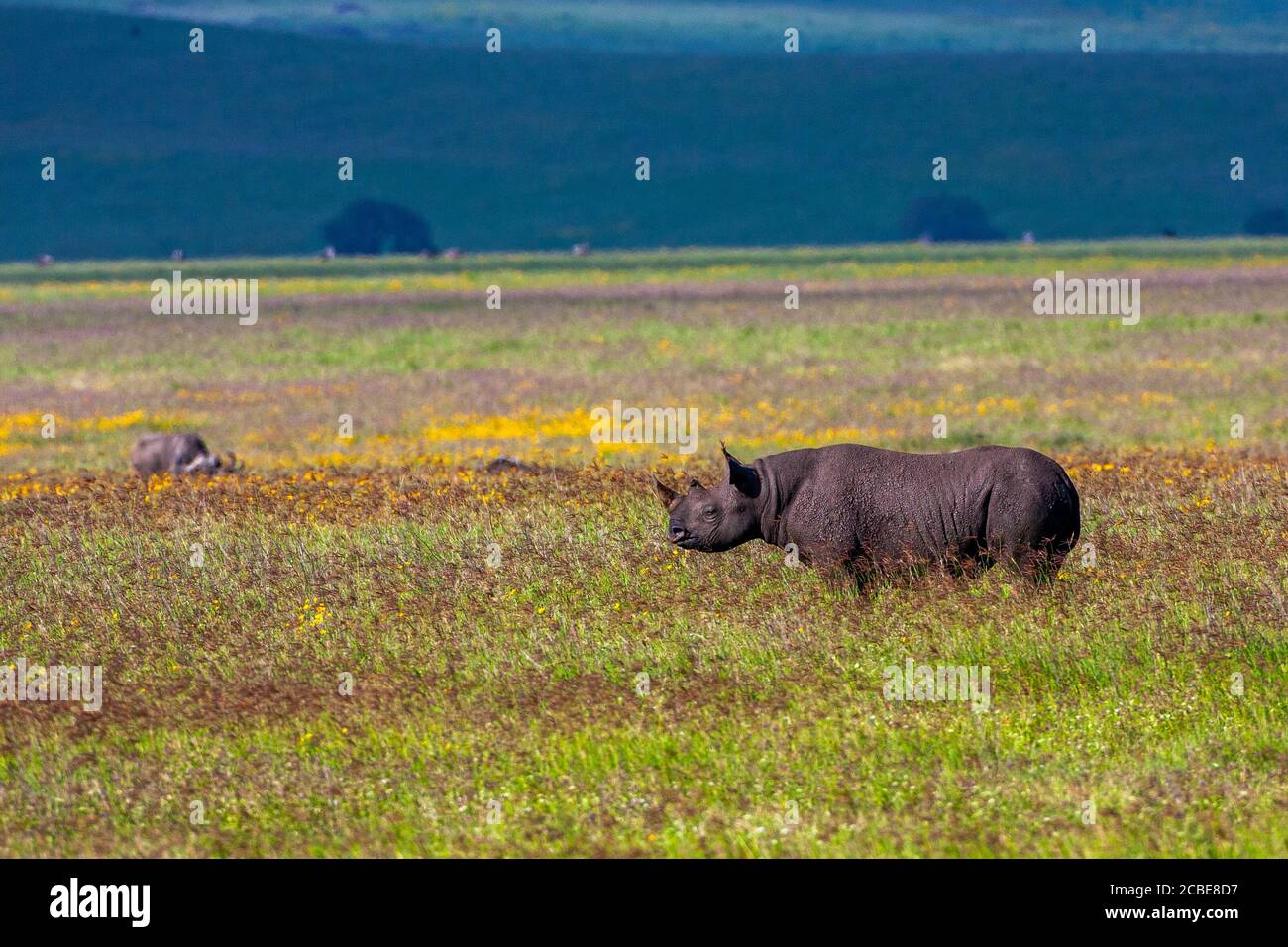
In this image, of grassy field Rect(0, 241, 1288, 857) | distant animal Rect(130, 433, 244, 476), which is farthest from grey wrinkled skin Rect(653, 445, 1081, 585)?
distant animal Rect(130, 433, 244, 476)

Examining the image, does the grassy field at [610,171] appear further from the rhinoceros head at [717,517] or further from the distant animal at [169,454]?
the rhinoceros head at [717,517]

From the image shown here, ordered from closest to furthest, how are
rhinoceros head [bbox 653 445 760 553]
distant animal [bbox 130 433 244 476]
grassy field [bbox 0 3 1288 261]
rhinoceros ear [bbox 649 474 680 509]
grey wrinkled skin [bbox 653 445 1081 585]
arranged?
grey wrinkled skin [bbox 653 445 1081 585]
rhinoceros ear [bbox 649 474 680 509]
rhinoceros head [bbox 653 445 760 553]
distant animal [bbox 130 433 244 476]
grassy field [bbox 0 3 1288 261]

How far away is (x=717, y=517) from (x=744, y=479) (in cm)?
35

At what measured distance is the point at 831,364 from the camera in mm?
35688

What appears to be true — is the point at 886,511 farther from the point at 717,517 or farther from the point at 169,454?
the point at 169,454

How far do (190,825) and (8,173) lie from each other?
599 feet

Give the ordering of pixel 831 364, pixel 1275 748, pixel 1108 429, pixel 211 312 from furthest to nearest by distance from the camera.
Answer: pixel 211 312 → pixel 831 364 → pixel 1108 429 → pixel 1275 748

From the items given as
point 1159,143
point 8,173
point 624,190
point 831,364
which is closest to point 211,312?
point 831,364

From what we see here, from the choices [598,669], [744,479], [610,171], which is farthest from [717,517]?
[610,171]

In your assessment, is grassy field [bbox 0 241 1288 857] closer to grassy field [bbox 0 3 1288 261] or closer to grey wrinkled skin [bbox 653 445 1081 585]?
grey wrinkled skin [bbox 653 445 1081 585]

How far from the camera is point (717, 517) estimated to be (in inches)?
480

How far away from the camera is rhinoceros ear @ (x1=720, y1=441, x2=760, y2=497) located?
11.9m

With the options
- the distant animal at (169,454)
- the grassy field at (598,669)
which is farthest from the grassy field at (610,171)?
the grassy field at (598,669)

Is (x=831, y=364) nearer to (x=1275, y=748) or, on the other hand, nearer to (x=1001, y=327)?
(x=1001, y=327)
